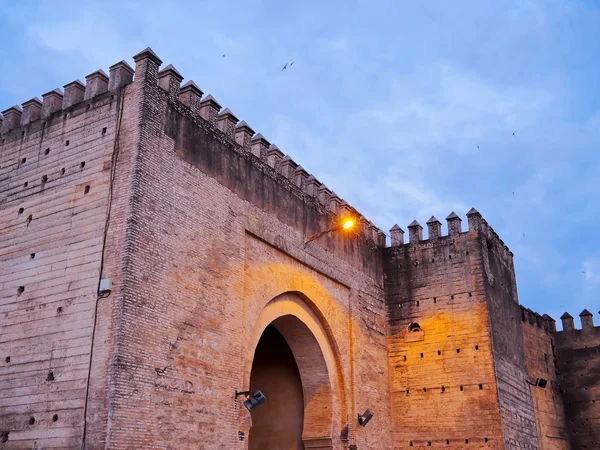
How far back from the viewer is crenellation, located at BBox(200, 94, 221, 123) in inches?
476

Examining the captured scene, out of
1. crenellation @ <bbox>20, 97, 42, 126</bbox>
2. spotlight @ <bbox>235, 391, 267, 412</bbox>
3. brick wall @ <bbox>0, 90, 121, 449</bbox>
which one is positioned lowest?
spotlight @ <bbox>235, 391, 267, 412</bbox>

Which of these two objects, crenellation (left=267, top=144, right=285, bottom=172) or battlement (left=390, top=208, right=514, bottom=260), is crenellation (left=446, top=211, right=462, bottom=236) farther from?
crenellation (left=267, top=144, right=285, bottom=172)

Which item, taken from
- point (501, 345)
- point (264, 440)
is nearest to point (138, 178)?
point (264, 440)

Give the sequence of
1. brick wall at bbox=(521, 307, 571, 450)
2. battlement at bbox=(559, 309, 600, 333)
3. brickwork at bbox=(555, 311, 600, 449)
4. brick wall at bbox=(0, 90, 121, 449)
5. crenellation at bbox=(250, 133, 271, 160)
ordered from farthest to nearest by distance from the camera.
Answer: battlement at bbox=(559, 309, 600, 333)
brickwork at bbox=(555, 311, 600, 449)
brick wall at bbox=(521, 307, 571, 450)
crenellation at bbox=(250, 133, 271, 160)
brick wall at bbox=(0, 90, 121, 449)

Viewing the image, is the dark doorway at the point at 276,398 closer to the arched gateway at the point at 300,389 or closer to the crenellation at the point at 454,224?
the arched gateway at the point at 300,389

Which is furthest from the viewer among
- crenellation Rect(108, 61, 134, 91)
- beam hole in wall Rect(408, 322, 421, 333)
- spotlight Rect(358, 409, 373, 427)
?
beam hole in wall Rect(408, 322, 421, 333)

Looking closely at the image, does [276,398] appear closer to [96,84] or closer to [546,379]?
[96,84]

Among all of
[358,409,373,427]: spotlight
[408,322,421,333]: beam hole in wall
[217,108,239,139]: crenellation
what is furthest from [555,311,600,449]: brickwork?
[217,108,239,139]: crenellation

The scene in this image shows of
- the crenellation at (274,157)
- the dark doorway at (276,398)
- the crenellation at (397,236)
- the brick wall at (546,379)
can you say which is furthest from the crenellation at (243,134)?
the brick wall at (546,379)

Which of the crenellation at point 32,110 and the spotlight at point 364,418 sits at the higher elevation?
the crenellation at point 32,110

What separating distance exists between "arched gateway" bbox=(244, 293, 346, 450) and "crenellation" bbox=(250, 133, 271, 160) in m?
2.78

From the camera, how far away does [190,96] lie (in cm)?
1179

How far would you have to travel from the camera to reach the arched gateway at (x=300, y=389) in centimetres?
1367

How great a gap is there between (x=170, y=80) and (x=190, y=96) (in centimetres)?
49
